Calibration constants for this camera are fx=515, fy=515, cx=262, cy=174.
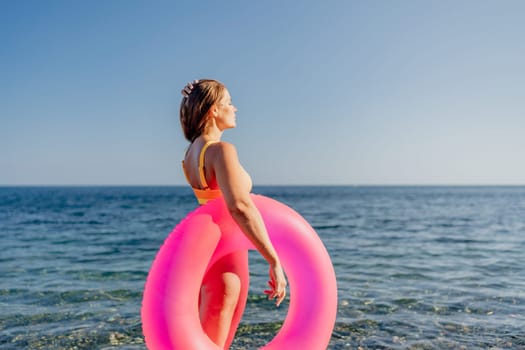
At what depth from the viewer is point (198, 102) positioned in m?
2.53

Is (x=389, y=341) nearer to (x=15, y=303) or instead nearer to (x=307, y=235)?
(x=307, y=235)

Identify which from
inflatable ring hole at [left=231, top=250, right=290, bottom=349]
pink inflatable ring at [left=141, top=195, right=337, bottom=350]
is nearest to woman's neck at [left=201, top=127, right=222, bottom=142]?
pink inflatable ring at [left=141, top=195, right=337, bottom=350]

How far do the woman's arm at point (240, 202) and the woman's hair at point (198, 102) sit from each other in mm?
246

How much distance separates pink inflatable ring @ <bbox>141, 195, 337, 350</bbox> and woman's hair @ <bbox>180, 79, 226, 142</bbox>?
1.29 feet

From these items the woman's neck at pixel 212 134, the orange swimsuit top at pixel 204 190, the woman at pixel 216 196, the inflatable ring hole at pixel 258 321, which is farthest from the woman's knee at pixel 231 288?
the inflatable ring hole at pixel 258 321

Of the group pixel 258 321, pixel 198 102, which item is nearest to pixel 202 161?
pixel 198 102

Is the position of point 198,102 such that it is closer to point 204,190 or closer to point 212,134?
point 212,134

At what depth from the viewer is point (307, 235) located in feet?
8.61

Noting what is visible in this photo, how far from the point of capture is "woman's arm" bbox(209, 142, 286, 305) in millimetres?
2322

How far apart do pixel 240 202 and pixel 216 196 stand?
251mm

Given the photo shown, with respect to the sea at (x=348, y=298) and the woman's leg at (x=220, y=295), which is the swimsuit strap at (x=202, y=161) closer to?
the woman's leg at (x=220, y=295)

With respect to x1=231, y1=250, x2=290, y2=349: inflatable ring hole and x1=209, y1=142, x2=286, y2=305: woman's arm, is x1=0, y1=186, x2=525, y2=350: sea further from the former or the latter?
x1=209, y1=142, x2=286, y2=305: woman's arm

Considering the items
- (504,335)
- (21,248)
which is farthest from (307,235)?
(21,248)

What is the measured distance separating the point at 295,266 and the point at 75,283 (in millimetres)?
6001
